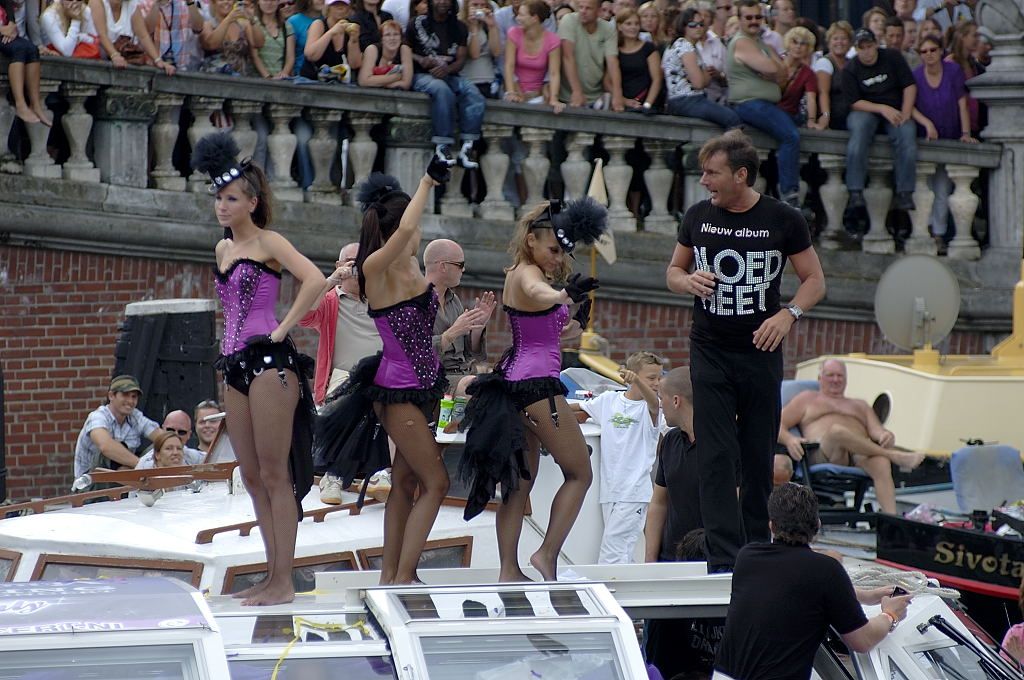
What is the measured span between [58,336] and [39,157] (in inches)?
54.1

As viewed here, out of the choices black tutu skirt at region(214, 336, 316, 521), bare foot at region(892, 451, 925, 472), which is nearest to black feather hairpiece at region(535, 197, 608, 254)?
black tutu skirt at region(214, 336, 316, 521)

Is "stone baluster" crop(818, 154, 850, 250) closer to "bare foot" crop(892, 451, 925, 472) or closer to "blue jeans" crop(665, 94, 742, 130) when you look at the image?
"blue jeans" crop(665, 94, 742, 130)

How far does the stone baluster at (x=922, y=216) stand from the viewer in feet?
50.5

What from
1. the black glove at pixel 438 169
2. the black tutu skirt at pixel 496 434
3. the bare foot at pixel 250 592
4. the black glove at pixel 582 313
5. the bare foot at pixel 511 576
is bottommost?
the bare foot at pixel 250 592

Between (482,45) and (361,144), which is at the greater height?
(482,45)

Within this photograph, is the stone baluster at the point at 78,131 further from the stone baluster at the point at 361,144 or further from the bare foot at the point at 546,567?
the bare foot at the point at 546,567

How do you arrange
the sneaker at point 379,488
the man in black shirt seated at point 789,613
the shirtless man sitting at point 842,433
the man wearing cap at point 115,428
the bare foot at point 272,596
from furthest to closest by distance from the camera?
1. the shirtless man sitting at point 842,433
2. the man wearing cap at point 115,428
3. the sneaker at point 379,488
4. the bare foot at point 272,596
5. the man in black shirt seated at point 789,613

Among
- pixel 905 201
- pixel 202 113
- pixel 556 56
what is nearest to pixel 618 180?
pixel 556 56

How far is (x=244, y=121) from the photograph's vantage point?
1388 centimetres

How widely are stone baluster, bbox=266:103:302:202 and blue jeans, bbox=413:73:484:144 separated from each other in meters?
1.01

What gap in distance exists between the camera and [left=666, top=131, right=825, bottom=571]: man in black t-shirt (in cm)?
769

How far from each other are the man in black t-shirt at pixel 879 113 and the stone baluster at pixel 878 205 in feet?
0.39

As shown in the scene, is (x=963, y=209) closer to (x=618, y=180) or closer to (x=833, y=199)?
(x=833, y=199)

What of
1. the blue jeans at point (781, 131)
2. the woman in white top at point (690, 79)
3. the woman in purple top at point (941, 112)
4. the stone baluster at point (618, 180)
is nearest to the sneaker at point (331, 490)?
the stone baluster at point (618, 180)
